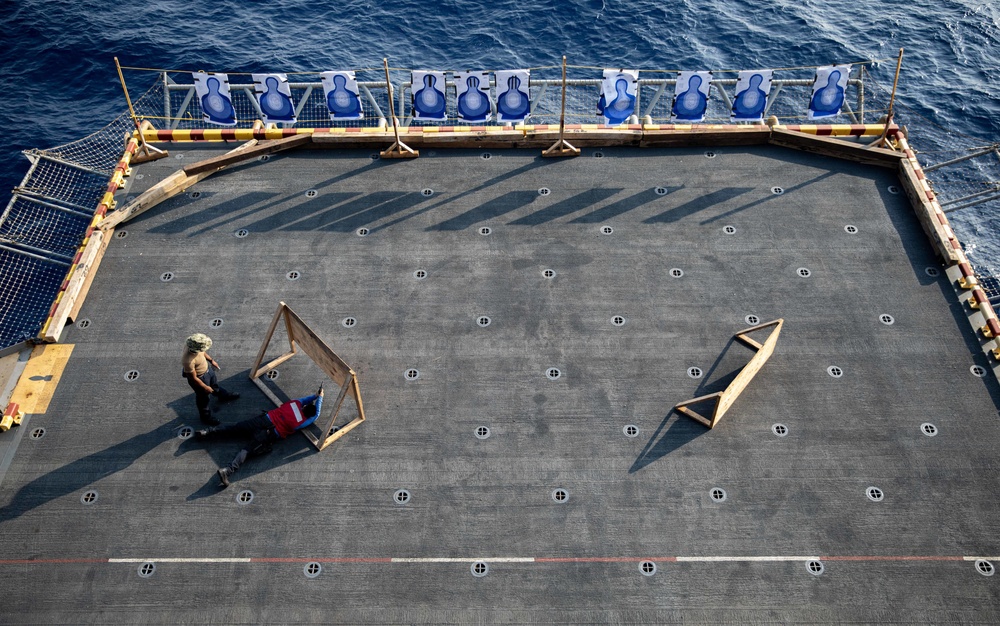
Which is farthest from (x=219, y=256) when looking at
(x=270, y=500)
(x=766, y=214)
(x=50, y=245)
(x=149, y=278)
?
(x=766, y=214)

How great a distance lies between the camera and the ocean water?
148ft

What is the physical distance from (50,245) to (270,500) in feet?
72.7

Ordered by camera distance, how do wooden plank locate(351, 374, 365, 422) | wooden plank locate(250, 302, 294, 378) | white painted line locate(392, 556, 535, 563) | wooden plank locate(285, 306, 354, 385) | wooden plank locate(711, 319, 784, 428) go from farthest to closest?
wooden plank locate(250, 302, 294, 378) → wooden plank locate(711, 319, 784, 428) → wooden plank locate(285, 306, 354, 385) → wooden plank locate(351, 374, 365, 422) → white painted line locate(392, 556, 535, 563)

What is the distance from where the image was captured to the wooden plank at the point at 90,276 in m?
23.4

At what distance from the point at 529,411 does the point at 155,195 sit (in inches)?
624

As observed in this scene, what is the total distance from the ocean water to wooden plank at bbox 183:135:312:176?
19.5 m

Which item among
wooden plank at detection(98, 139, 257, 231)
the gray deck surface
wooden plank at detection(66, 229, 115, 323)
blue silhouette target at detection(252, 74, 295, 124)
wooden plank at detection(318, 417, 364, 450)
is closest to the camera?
the gray deck surface

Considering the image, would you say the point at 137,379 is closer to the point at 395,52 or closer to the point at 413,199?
the point at 413,199

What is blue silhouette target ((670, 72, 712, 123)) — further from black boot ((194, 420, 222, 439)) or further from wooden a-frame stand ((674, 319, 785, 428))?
black boot ((194, 420, 222, 439))

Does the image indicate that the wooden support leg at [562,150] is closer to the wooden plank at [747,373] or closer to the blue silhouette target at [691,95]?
the blue silhouette target at [691,95]

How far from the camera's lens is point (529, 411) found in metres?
21.2

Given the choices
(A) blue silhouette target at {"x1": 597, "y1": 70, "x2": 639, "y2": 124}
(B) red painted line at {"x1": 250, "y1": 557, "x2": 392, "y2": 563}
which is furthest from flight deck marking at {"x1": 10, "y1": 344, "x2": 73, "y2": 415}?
(A) blue silhouette target at {"x1": 597, "y1": 70, "x2": 639, "y2": 124}

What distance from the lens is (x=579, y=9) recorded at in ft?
169

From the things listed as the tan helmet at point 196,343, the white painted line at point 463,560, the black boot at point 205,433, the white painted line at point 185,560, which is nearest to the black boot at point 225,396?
the black boot at point 205,433
